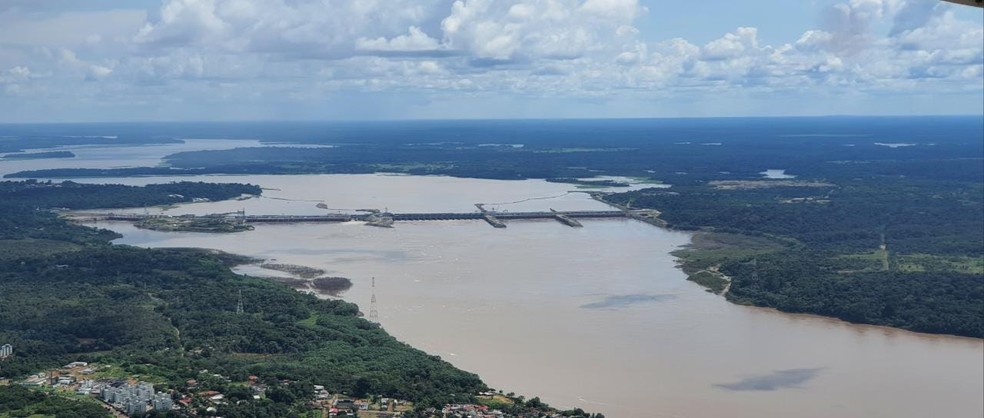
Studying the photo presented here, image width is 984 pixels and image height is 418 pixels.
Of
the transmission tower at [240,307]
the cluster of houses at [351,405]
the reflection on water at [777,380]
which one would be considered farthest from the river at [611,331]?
the transmission tower at [240,307]

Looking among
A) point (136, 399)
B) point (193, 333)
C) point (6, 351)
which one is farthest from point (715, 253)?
point (136, 399)

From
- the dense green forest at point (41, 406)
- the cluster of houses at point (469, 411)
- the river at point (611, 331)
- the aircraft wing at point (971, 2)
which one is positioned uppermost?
the aircraft wing at point (971, 2)

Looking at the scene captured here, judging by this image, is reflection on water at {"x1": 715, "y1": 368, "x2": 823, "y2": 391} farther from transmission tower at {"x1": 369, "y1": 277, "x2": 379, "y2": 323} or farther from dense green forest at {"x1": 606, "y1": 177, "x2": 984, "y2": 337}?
transmission tower at {"x1": 369, "y1": 277, "x2": 379, "y2": 323}

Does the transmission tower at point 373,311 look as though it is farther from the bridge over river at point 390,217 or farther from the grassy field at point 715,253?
the bridge over river at point 390,217

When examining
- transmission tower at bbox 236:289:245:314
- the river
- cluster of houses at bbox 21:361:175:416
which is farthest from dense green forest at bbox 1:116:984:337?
cluster of houses at bbox 21:361:175:416

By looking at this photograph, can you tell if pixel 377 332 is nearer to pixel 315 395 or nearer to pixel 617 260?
pixel 315 395

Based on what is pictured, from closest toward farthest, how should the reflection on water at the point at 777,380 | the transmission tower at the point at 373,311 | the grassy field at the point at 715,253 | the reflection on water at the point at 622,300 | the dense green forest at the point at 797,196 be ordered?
the reflection on water at the point at 777,380 → the transmission tower at the point at 373,311 → the reflection on water at the point at 622,300 → the dense green forest at the point at 797,196 → the grassy field at the point at 715,253
